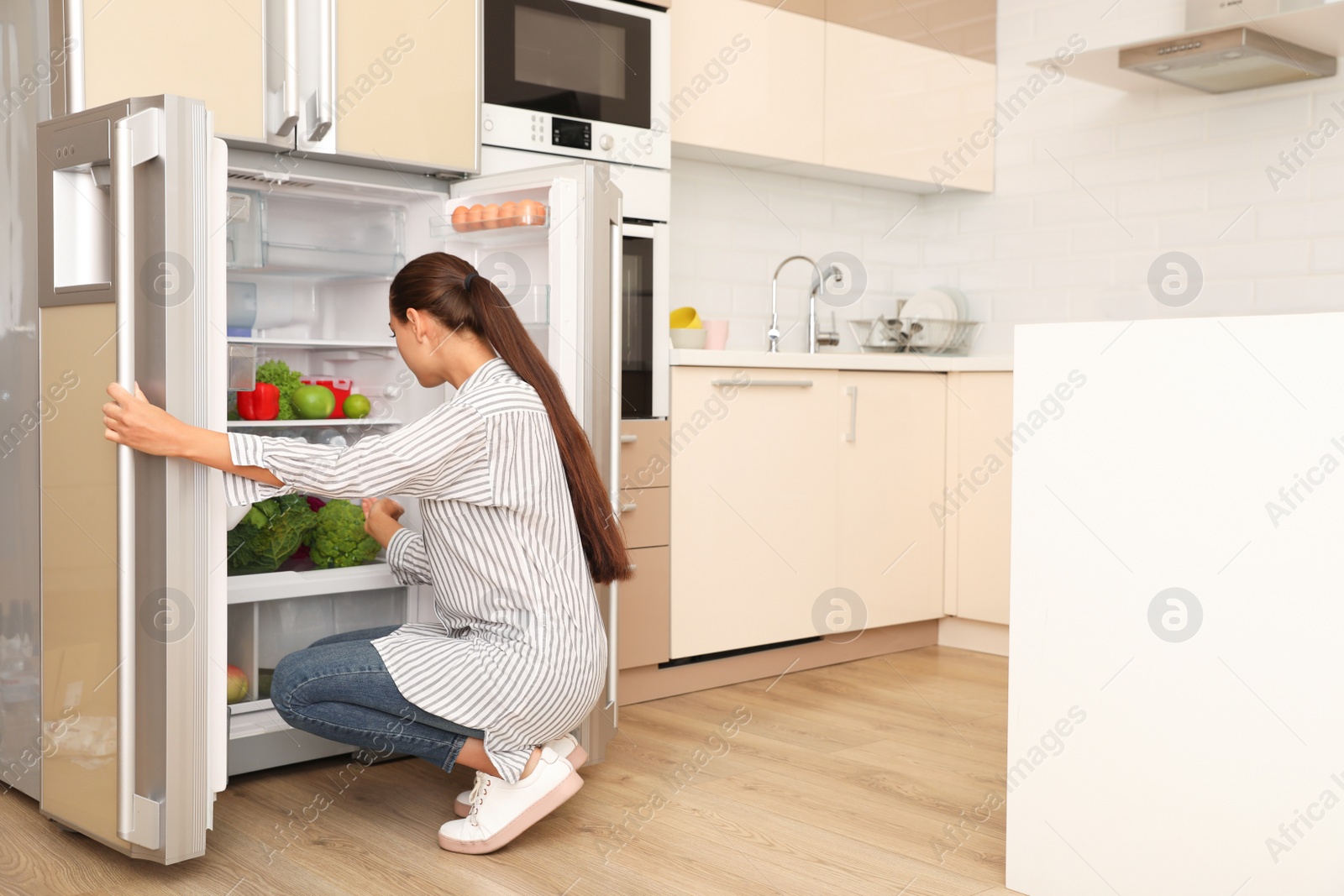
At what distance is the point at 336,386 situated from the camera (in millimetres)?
2701

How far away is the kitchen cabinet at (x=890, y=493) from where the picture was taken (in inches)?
137

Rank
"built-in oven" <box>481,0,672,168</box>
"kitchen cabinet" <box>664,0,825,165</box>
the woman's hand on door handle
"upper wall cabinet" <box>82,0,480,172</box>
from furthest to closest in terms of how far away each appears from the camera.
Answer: "kitchen cabinet" <box>664,0,825,165</box>, "built-in oven" <box>481,0,672,168</box>, "upper wall cabinet" <box>82,0,480,172</box>, the woman's hand on door handle

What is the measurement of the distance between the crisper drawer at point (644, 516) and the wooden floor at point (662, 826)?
1.45 feet

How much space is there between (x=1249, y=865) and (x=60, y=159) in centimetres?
213

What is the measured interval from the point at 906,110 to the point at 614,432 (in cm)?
197

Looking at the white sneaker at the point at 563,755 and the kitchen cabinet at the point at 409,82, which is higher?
the kitchen cabinet at the point at 409,82

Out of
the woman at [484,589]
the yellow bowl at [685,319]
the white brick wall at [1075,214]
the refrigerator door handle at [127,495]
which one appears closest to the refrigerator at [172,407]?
the refrigerator door handle at [127,495]

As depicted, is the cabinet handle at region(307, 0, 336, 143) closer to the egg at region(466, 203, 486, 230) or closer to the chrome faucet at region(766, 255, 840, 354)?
the egg at region(466, 203, 486, 230)

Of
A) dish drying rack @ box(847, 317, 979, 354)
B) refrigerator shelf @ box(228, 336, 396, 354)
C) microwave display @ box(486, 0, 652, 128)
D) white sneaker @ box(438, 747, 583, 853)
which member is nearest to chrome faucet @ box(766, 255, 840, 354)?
dish drying rack @ box(847, 317, 979, 354)

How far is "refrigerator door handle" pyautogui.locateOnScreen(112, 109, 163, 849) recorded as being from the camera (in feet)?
5.98

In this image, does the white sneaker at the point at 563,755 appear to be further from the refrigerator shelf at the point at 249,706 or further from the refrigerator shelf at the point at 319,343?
the refrigerator shelf at the point at 319,343

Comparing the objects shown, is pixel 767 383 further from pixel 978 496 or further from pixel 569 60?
pixel 569 60

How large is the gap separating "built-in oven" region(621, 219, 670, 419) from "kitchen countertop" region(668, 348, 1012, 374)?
6cm

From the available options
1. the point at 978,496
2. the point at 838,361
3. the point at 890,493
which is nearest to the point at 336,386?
the point at 838,361
